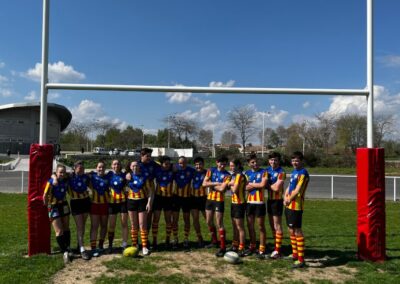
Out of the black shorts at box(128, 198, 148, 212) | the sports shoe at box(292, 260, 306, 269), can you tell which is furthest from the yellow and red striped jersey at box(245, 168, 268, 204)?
the black shorts at box(128, 198, 148, 212)

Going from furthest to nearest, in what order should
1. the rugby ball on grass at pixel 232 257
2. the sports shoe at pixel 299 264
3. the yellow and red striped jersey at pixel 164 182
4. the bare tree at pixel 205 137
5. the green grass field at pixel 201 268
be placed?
the bare tree at pixel 205 137
the yellow and red striped jersey at pixel 164 182
the rugby ball on grass at pixel 232 257
the sports shoe at pixel 299 264
the green grass field at pixel 201 268

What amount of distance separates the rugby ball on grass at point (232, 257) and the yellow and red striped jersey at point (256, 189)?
969mm

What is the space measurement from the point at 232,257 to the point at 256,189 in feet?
3.99

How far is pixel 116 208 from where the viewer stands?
21.5ft

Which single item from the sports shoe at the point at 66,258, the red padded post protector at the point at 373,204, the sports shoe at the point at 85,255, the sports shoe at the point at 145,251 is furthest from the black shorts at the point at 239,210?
the sports shoe at the point at 66,258

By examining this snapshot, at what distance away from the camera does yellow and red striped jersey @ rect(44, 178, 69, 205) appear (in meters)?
6.20

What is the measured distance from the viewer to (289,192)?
20.2 feet

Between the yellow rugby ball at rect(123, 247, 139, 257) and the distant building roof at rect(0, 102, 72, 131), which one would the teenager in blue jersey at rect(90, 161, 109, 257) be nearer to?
the yellow rugby ball at rect(123, 247, 139, 257)

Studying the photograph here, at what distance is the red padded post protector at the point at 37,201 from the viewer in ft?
21.1

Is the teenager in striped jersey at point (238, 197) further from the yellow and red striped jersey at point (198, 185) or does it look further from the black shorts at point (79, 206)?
the black shorts at point (79, 206)

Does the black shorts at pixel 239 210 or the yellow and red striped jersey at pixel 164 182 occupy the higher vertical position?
the yellow and red striped jersey at pixel 164 182

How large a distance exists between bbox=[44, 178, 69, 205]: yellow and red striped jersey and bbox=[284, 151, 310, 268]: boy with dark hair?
3824 mm

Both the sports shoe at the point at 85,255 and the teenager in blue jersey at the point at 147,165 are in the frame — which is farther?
the teenager in blue jersey at the point at 147,165

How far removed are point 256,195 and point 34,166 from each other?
13.0 feet
